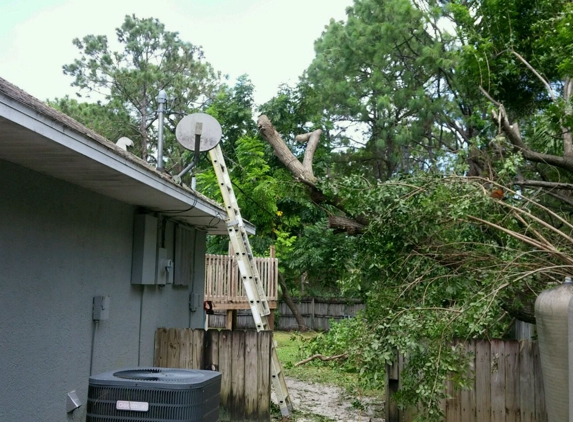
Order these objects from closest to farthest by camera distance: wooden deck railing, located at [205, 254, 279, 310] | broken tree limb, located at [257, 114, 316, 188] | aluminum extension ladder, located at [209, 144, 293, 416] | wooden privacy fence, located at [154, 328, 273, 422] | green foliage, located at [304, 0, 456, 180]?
wooden privacy fence, located at [154, 328, 273, 422] → broken tree limb, located at [257, 114, 316, 188] → aluminum extension ladder, located at [209, 144, 293, 416] → wooden deck railing, located at [205, 254, 279, 310] → green foliage, located at [304, 0, 456, 180]

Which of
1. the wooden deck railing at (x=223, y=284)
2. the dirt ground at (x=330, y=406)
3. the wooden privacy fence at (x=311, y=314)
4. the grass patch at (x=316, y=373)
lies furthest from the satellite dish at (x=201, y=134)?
the wooden privacy fence at (x=311, y=314)

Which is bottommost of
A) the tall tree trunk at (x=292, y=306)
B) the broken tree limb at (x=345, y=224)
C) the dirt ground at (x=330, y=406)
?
the dirt ground at (x=330, y=406)

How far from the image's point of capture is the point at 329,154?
23141 millimetres

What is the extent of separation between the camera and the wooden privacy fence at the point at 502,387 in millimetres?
7133

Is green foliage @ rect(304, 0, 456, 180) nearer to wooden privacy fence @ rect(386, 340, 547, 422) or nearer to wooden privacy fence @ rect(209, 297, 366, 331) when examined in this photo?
wooden privacy fence @ rect(209, 297, 366, 331)

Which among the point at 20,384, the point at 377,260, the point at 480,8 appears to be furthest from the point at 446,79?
the point at 20,384

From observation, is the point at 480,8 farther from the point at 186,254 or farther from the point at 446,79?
the point at 446,79

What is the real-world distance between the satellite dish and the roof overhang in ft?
2.28

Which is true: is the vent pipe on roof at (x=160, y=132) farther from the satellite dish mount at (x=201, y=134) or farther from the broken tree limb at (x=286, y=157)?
the broken tree limb at (x=286, y=157)

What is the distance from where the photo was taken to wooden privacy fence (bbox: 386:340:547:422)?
7.13 metres

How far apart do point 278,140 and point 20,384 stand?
16.2 ft

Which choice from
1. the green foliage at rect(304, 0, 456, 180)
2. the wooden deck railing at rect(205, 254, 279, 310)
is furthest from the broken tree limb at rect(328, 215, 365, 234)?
the green foliage at rect(304, 0, 456, 180)

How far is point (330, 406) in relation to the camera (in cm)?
980

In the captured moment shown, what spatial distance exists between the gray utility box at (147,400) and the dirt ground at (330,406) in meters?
5.12
